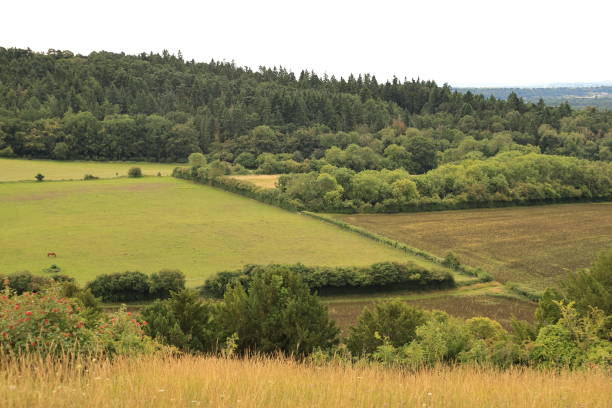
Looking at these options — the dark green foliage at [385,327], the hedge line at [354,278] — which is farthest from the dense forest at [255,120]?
the dark green foliage at [385,327]

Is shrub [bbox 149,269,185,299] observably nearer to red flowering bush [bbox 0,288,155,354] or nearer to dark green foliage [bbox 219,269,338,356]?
dark green foliage [bbox 219,269,338,356]

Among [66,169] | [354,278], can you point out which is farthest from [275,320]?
[66,169]

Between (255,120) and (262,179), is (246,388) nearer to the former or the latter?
(262,179)

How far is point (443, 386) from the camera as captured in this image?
30.7 feet

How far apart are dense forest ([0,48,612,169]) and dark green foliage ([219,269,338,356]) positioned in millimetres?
79260

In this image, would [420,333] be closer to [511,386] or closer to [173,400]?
[511,386]

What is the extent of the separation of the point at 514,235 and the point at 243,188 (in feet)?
115

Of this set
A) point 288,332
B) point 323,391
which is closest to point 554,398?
point 323,391

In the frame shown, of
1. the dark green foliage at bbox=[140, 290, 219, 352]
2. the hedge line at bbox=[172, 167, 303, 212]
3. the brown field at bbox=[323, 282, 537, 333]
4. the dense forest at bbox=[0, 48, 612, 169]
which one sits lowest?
the brown field at bbox=[323, 282, 537, 333]

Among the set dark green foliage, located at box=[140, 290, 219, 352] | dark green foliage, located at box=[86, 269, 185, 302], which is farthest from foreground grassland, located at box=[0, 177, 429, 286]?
dark green foliage, located at box=[140, 290, 219, 352]

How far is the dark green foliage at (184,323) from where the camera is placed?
1762cm

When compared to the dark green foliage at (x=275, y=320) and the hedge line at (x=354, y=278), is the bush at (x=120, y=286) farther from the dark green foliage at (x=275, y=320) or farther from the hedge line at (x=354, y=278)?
the dark green foliage at (x=275, y=320)

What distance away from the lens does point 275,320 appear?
20.6 meters

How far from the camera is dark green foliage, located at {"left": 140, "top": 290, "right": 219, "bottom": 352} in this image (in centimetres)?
1762
